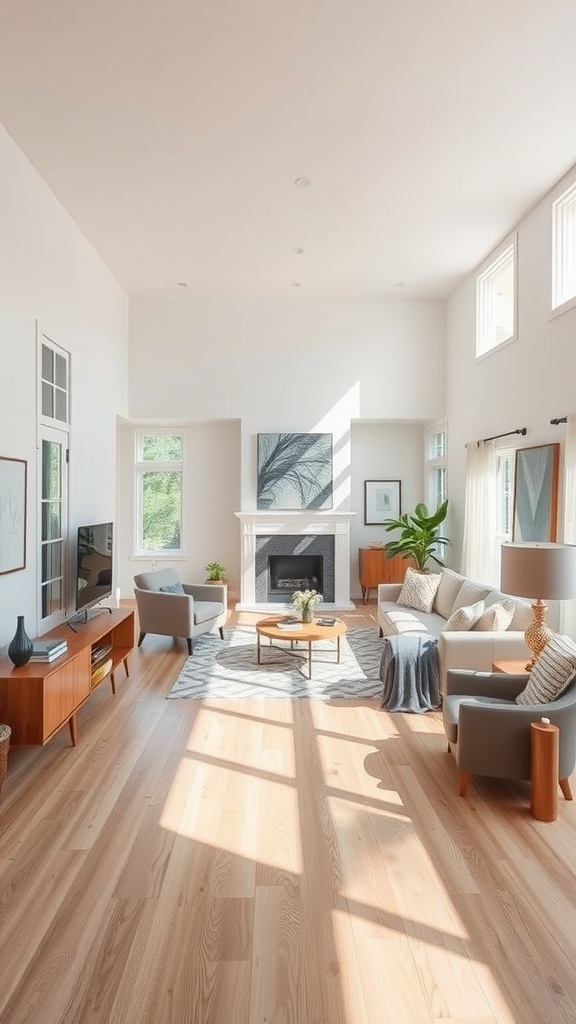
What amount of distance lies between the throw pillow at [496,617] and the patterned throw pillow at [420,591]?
5.18 feet

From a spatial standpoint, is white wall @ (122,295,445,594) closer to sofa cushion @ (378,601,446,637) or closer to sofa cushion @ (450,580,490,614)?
sofa cushion @ (378,601,446,637)

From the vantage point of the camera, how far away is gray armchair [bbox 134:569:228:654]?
19.3ft

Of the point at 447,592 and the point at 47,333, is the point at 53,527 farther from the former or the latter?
the point at 447,592

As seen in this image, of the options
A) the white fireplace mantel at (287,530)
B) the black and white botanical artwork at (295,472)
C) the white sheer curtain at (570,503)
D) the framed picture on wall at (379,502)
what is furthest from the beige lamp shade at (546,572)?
the framed picture on wall at (379,502)

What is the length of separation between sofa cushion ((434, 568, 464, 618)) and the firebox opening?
233 centimetres

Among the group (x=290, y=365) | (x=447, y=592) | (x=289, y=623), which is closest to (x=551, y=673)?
(x=447, y=592)

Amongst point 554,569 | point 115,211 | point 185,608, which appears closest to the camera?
point 554,569

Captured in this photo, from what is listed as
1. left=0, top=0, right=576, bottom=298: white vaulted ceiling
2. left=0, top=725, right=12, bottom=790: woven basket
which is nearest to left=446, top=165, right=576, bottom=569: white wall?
left=0, top=0, right=576, bottom=298: white vaulted ceiling

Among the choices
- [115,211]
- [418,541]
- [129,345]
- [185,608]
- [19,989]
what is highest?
[115,211]

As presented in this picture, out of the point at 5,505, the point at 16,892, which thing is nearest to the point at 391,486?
the point at 5,505

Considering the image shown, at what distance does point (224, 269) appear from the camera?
679 centimetres

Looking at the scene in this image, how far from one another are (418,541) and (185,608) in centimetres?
327

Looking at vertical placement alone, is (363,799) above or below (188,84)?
below

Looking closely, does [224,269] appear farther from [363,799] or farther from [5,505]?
[363,799]
